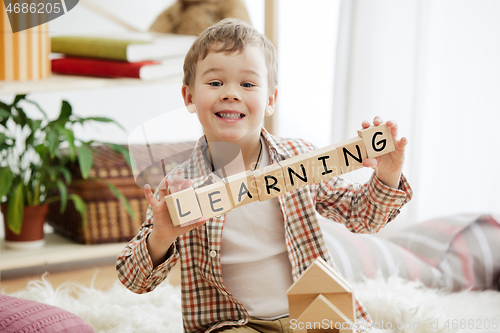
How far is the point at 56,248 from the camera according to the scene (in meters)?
1.50

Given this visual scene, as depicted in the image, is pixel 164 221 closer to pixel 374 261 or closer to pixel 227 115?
pixel 227 115

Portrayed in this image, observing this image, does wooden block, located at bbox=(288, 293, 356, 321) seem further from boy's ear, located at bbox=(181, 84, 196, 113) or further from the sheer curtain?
the sheer curtain

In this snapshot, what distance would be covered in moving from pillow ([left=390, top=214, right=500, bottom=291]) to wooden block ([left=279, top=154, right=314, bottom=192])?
0.81 m

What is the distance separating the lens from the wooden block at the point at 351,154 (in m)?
0.60

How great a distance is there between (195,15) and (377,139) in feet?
3.90

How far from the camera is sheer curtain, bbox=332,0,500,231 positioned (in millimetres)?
1536

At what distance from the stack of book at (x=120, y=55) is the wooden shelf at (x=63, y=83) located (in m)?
0.02

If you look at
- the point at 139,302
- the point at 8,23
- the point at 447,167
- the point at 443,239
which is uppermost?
the point at 8,23

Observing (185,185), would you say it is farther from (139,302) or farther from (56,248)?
(56,248)

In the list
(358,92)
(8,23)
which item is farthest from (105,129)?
(358,92)

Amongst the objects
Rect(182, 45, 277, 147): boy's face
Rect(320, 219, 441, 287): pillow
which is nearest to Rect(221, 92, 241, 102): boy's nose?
Rect(182, 45, 277, 147): boy's face

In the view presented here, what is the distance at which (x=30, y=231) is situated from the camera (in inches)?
58.3

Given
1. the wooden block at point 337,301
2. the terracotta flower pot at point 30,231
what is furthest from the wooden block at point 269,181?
the terracotta flower pot at point 30,231

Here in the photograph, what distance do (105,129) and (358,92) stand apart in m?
0.93
